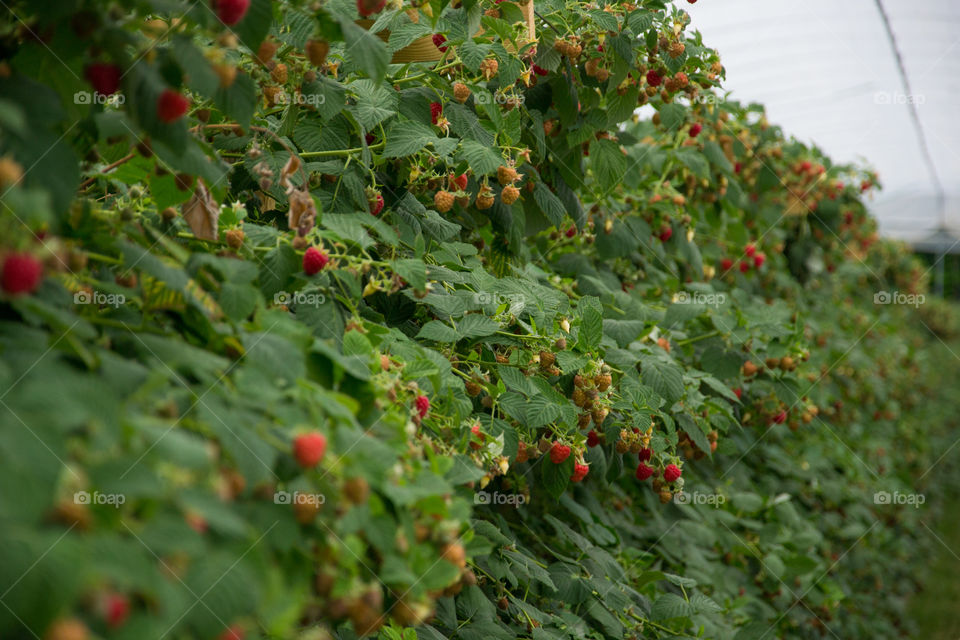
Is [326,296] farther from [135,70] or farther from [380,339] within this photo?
[135,70]

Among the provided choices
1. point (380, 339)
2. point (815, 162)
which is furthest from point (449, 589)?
point (815, 162)

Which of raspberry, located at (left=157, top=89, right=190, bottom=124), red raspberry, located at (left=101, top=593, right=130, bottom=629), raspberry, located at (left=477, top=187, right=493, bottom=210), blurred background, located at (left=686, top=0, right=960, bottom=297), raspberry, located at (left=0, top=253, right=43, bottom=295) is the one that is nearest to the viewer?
red raspberry, located at (left=101, top=593, right=130, bottom=629)

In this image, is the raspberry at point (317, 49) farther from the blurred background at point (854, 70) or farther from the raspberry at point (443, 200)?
the blurred background at point (854, 70)

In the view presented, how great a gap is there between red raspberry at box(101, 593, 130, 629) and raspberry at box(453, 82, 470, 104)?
1.33 metres

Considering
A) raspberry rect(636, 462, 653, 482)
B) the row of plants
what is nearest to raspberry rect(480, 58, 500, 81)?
the row of plants

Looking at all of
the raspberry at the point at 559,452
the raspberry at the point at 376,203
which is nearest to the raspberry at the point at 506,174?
the raspberry at the point at 376,203

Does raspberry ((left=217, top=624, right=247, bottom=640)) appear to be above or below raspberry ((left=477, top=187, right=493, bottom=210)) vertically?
below

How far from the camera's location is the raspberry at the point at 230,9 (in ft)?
2.68

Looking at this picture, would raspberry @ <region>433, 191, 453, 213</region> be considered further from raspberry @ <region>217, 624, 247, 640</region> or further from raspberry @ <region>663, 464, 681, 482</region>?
raspberry @ <region>217, 624, 247, 640</region>

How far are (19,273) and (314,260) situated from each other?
0.49m

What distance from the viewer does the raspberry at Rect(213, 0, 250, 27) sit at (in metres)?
0.82

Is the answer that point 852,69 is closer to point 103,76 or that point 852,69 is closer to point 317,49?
point 317,49

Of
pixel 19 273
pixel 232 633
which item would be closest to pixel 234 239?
pixel 19 273

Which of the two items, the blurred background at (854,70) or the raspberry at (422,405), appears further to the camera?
the blurred background at (854,70)
